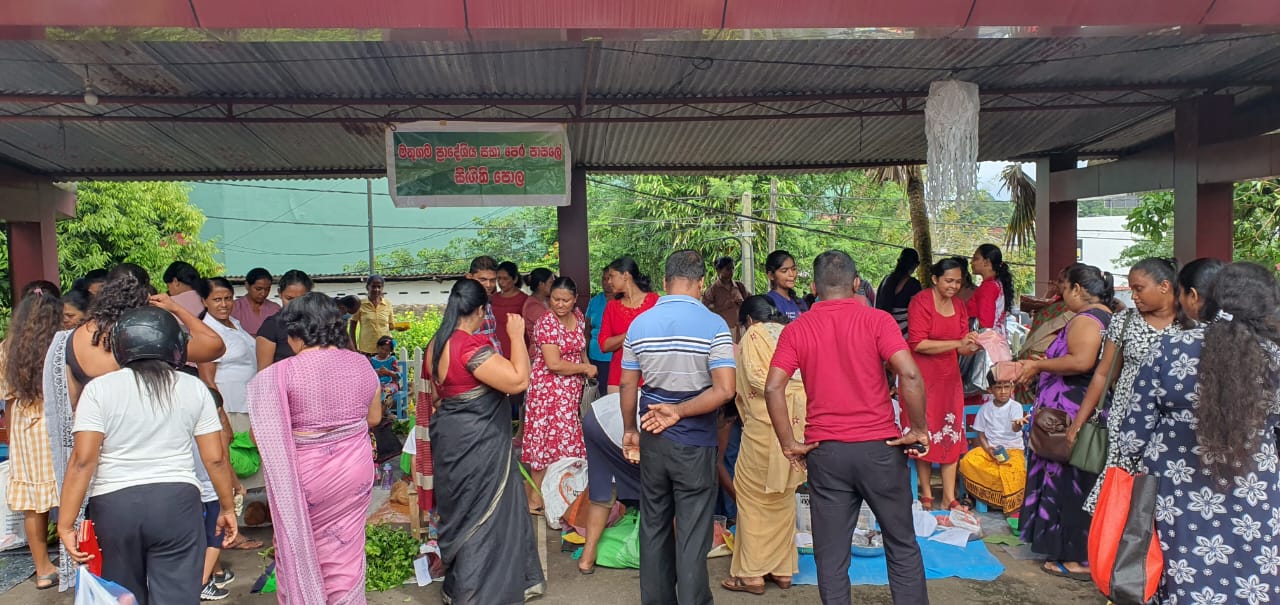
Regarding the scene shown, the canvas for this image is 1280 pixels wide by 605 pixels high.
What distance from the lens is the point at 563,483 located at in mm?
4965

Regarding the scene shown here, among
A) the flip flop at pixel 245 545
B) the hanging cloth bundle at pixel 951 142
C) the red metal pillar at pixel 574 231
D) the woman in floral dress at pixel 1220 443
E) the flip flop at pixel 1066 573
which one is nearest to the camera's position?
the woman in floral dress at pixel 1220 443

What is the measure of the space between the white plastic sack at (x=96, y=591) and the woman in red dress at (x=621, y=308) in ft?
9.44

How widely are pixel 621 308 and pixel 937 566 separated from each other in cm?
237

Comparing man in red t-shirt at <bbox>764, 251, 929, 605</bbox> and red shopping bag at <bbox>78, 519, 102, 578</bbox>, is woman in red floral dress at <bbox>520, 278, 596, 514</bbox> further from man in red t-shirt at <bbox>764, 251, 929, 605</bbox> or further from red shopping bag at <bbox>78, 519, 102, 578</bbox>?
red shopping bag at <bbox>78, 519, 102, 578</bbox>

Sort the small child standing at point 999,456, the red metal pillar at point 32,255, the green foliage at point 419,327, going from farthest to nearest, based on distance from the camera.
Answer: the green foliage at point 419,327 < the red metal pillar at point 32,255 < the small child standing at point 999,456

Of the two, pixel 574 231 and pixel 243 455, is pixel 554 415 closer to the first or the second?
pixel 243 455

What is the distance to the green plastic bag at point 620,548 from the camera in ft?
14.8

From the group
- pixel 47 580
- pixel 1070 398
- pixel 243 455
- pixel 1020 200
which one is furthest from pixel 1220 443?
pixel 1020 200

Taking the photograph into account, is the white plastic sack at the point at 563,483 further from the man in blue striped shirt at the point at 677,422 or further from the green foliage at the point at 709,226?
the green foliage at the point at 709,226

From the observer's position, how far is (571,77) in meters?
6.73

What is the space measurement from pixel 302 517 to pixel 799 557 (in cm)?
268

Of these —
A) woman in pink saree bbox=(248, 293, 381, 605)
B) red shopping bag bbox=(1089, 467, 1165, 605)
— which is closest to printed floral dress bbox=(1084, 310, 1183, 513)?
red shopping bag bbox=(1089, 467, 1165, 605)

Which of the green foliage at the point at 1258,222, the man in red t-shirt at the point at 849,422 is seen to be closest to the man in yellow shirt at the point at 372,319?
the man in red t-shirt at the point at 849,422

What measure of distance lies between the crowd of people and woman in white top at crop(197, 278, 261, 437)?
2cm
